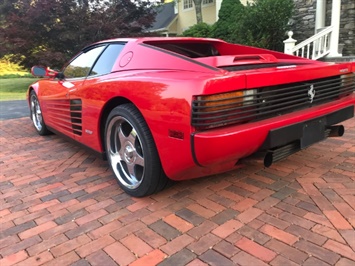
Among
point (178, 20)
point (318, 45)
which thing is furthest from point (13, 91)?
point (318, 45)

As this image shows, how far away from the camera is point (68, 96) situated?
11.6ft

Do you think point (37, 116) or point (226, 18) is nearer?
point (37, 116)

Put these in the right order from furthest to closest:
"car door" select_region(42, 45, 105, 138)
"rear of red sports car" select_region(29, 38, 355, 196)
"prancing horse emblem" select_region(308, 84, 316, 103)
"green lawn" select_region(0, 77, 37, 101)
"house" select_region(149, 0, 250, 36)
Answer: "house" select_region(149, 0, 250, 36)
"green lawn" select_region(0, 77, 37, 101)
"car door" select_region(42, 45, 105, 138)
"prancing horse emblem" select_region(308, 84, 316, 103)
"rear of red sports car" select_region(29, 38, 355, 196)

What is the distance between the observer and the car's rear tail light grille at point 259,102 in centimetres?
198

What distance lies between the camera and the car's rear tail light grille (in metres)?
1.98

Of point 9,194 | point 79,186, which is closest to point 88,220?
point 79,186

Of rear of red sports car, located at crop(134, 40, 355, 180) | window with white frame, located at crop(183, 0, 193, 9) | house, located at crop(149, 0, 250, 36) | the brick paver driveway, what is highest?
window with white frame, located at crop(183, 0, 193, 9)

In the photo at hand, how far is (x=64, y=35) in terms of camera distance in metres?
12.5

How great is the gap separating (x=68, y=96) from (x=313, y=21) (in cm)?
1001

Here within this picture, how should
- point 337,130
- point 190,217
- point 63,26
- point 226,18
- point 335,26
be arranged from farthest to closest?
point 226,18 < point 63,26 < point 335,26 < point 337,130 < point 190,217

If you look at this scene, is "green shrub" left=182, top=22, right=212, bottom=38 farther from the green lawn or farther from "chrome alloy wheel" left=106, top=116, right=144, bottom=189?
"chrome alloy wheel" left=106, top=116, right=144, bottom=189

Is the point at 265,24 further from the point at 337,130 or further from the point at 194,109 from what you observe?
the point at 194,109

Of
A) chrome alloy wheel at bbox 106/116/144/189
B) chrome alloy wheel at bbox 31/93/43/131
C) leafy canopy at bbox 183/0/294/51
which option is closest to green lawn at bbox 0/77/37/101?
chrome alloy wheel at bbox 31/93/43/131

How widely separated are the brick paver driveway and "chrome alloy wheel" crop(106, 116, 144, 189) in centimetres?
15
